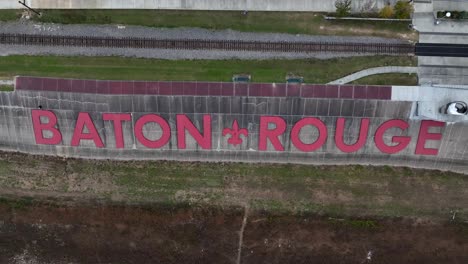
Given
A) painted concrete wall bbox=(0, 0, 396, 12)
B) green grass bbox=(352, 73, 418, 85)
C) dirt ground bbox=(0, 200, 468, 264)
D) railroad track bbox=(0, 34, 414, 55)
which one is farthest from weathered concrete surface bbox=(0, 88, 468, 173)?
painted concrete wall bbox=(0, 0, 396, 12)

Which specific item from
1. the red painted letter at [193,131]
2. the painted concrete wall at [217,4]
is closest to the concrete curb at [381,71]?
the painted concrete wall at [217,4]

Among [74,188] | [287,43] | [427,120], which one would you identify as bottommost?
[74,188]

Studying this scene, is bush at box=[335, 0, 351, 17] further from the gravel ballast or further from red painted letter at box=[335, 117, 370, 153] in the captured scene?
red painted letter at box=[335, 117, 370, 153]

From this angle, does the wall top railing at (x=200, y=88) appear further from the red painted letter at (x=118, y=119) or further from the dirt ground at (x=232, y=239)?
the dirt ground at (x=232, y=239)

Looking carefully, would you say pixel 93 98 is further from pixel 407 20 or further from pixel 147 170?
pixel 407 20

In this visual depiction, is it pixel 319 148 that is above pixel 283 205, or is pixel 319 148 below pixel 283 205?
above

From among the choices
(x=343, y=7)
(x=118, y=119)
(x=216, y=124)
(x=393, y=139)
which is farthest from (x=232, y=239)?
(x=343, y=7)

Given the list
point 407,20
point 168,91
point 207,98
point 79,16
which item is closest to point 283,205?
point 207,98
